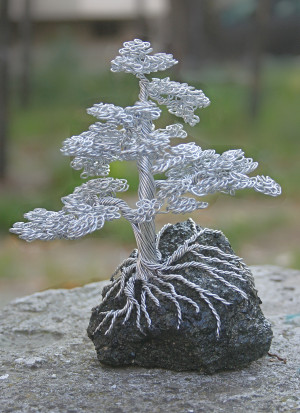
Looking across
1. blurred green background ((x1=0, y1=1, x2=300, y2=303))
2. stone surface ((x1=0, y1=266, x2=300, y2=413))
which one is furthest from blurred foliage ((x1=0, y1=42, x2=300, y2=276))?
stone surface ((x1=0, y1=266, x2=300, y2=413))

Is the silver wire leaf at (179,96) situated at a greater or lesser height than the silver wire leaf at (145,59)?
lesser

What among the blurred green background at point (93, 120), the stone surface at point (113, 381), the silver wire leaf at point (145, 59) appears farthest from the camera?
the blurred green background at point (93, 120)

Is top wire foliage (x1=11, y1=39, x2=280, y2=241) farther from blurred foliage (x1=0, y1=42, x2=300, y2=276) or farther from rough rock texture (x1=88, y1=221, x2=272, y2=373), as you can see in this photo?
blurred foliage (x1=0, y1=42, x2=300, y2=276)

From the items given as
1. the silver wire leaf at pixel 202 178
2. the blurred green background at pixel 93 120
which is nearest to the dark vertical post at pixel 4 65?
the blurred green background at pixel 93 120

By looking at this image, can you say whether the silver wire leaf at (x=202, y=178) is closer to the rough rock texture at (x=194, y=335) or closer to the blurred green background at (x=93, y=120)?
the rough rock texture at (x=194, y=335)

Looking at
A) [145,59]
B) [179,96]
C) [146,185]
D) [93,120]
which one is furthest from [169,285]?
[93,120]

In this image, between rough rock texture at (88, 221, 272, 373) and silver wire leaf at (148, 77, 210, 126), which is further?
silver wire leaf at (148, 77, 210, 126)

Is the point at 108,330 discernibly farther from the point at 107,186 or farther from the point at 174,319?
the point at 107,186
